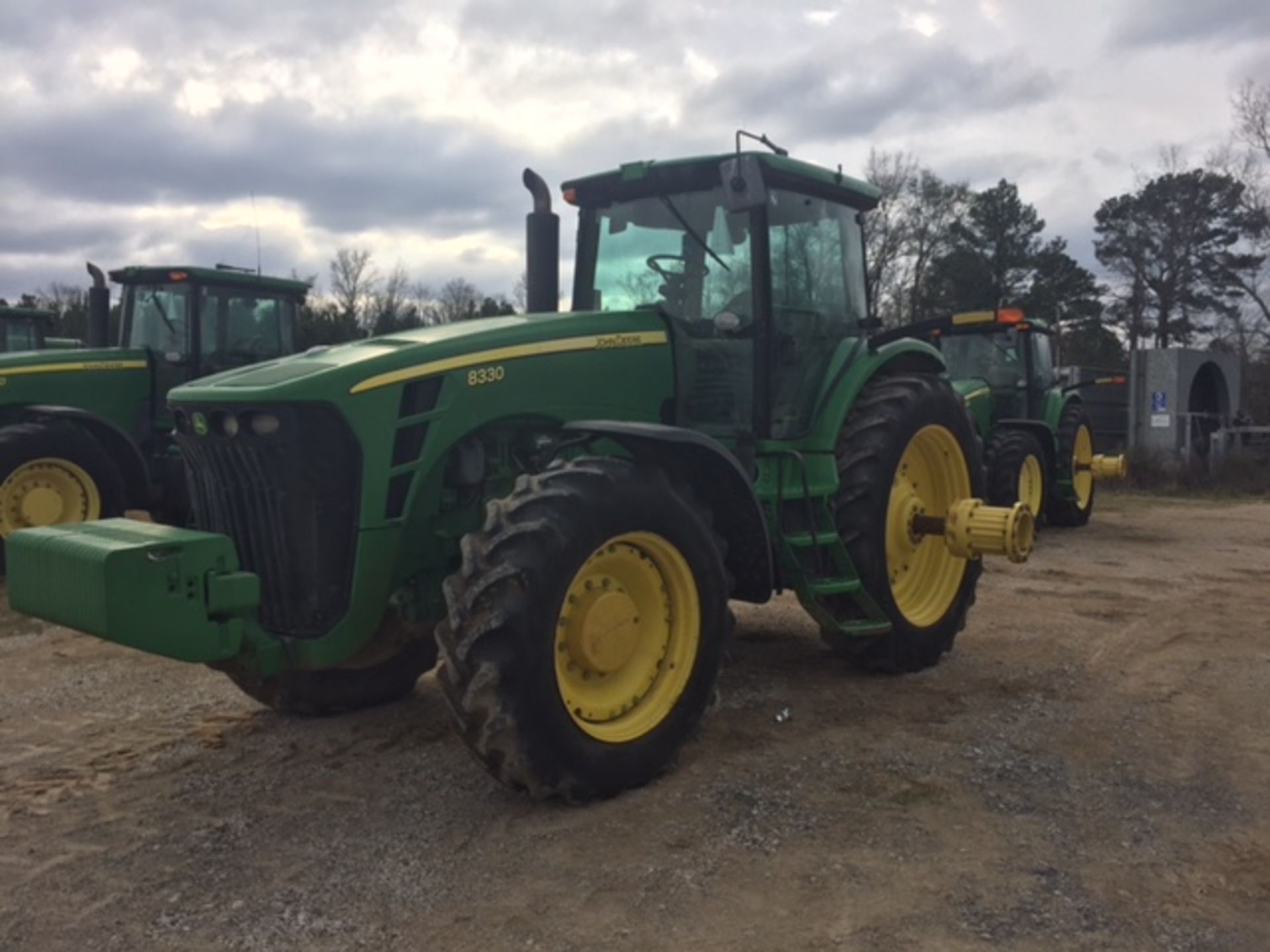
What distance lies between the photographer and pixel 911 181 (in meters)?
38.7

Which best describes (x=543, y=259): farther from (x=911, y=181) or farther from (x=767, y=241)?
(x=911, y=181)

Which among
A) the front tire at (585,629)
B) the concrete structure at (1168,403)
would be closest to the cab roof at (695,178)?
the front tire at (585,629)

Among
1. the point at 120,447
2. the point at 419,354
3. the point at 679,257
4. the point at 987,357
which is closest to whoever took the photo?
the point at 419,354

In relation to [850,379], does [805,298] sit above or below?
above

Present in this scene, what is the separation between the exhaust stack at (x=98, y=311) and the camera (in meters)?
9.94

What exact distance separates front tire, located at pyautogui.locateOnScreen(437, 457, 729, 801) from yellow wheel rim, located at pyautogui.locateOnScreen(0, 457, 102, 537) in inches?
249

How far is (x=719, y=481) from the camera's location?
450cm

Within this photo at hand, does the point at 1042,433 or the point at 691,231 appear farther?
the point at 1042,433

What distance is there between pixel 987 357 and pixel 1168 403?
782 cm

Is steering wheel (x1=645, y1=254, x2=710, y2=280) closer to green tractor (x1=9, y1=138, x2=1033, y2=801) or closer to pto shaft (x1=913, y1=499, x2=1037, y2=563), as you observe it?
green tractor (x1=9, y1=138, x2=1033, y2=801)

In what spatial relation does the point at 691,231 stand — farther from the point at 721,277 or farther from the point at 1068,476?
the point at 1068,476

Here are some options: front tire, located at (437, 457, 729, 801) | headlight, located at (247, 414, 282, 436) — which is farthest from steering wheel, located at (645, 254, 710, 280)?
headlight, located at (247, 414, 282, 436)

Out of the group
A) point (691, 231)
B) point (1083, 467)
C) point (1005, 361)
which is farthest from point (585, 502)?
point (1083, 467)

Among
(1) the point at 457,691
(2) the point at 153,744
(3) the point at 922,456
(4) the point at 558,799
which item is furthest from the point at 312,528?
(3) the point at 922,456
